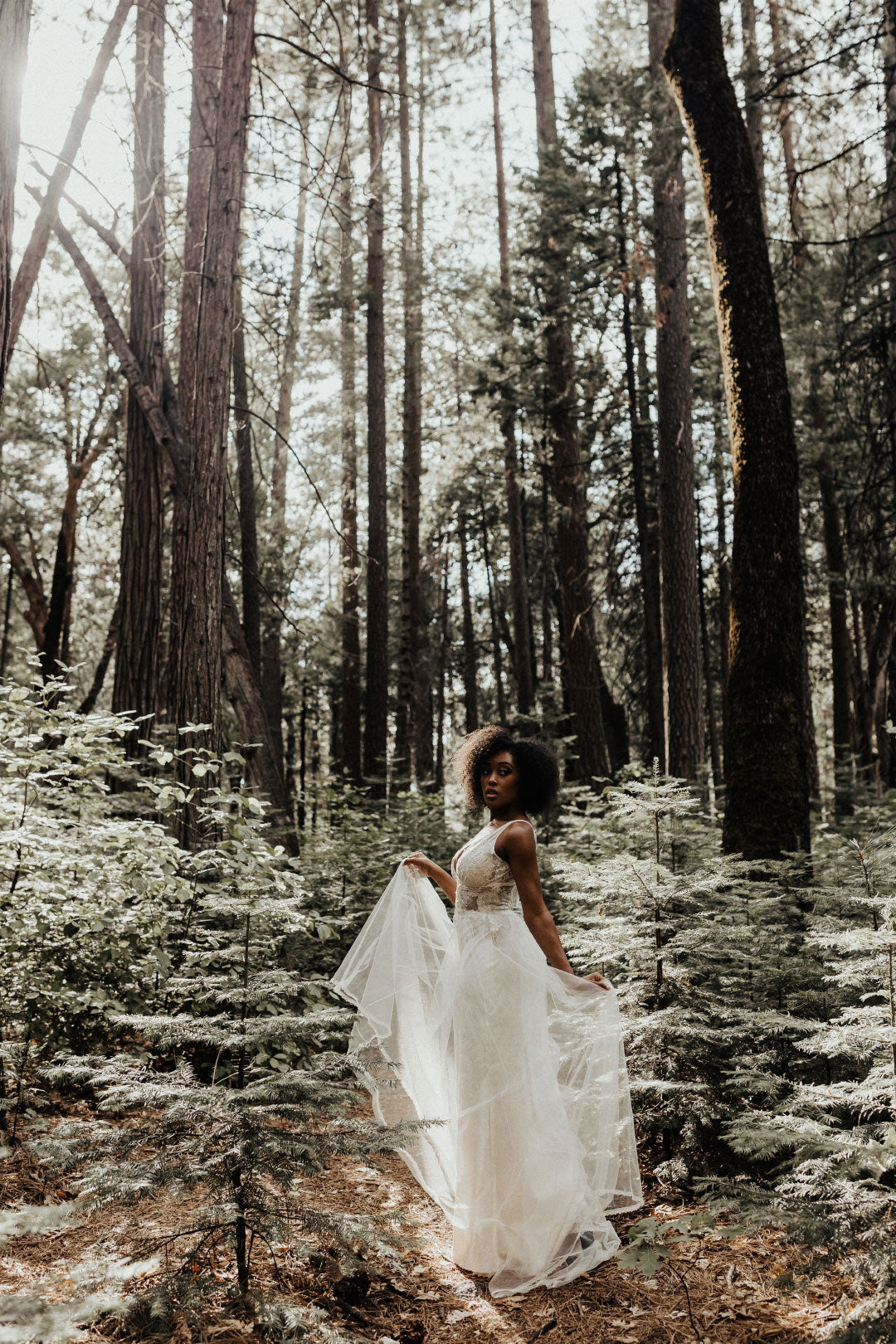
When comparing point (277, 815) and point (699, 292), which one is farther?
point (699, 292)

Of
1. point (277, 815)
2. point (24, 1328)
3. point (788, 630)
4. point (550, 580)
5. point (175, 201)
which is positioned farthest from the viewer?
point (550, 580)

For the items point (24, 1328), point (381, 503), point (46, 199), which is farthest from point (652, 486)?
point (24, 1328)

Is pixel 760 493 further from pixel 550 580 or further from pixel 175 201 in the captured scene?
pixel 550 580

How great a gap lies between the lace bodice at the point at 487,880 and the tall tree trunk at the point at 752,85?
22.8 ft

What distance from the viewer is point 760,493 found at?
6.38 m

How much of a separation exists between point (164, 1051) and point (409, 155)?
1810 cm

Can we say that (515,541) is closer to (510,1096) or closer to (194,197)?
(194,197)

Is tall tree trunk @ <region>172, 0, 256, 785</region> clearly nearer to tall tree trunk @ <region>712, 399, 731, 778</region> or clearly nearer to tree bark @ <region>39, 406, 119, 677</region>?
tree bark @ <region>39, 406, 119, 677</region>

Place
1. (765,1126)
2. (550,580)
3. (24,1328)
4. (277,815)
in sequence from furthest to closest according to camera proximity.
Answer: (550,580) → (277,815) → (765,1126) → (24,1328)

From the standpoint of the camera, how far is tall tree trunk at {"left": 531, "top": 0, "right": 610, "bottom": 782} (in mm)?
13672

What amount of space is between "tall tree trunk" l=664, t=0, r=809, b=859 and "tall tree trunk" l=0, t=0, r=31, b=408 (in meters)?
4.89

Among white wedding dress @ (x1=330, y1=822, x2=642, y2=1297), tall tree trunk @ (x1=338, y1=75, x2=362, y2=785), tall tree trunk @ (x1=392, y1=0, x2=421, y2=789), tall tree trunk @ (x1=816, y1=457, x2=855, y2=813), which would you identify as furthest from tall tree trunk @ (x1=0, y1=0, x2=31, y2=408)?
tall tree trunk @ (x1=816, y1=457, x2=855, y2=813)

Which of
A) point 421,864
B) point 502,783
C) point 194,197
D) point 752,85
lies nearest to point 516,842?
point 502,783

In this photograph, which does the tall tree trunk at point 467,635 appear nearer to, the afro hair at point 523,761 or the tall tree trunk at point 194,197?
the tall tree trunk at point 194,197
